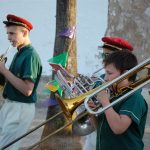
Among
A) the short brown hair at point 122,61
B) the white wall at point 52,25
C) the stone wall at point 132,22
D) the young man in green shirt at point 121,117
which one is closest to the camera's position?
the young man in green shirt at point 121,117

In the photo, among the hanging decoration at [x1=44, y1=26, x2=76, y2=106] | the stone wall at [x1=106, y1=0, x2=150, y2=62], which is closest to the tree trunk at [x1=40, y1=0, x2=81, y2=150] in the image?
the hanging decoration at [x1=44, y1=26, x2=76, y2=106]

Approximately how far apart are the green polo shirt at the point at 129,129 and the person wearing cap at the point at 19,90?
48.0 inches

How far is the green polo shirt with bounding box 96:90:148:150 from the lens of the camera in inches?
128

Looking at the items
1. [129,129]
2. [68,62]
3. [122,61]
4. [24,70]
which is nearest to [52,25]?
[68,62]

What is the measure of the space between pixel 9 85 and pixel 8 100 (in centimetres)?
13

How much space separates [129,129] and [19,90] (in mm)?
1390

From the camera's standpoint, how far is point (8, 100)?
4586mm

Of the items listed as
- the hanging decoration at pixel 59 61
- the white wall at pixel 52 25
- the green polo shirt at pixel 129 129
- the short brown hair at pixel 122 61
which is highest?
the short brown hair at pixel 122 61

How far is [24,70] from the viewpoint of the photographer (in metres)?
4.48

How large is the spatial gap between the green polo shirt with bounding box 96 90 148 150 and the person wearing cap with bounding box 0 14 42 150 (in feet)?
4.00

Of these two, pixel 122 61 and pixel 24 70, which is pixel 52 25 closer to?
pixel 24 70

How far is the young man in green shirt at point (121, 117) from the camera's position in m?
3.20

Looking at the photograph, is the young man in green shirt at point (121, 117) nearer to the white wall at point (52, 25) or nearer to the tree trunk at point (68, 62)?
the tree trunk at point (68, 62)

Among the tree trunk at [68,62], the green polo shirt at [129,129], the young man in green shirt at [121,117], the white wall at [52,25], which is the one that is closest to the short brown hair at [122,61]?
the young man in green shirt at [121,117]
